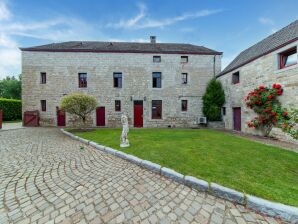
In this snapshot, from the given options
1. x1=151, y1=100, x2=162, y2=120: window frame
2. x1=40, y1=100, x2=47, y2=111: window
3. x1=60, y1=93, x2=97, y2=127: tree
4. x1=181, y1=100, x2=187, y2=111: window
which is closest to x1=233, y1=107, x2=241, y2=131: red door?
x1=181, y1=100, x2=187, y2=111: window

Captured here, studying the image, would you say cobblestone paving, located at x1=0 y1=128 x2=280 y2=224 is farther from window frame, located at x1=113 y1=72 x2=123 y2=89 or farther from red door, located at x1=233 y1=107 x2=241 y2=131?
window frame, located at x1=113 y1=72 x2=123 y2=89

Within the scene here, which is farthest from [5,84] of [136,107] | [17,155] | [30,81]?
[17,155]

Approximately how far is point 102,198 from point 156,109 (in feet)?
41.0

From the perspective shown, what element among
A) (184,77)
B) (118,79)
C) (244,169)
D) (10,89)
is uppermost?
(10,89)

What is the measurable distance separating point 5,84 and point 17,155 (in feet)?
138

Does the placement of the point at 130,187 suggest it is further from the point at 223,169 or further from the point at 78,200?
the point at 223,169

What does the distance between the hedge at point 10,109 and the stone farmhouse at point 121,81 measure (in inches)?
337

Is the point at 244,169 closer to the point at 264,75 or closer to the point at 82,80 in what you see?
the point at 264,75

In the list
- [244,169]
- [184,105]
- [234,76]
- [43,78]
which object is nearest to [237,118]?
[234,76]

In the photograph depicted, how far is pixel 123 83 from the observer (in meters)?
14.7

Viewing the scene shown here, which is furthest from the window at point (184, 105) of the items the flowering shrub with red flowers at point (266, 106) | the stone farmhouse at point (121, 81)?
the flowering shrub with red flowers at point (266, 106)

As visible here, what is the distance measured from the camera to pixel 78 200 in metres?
2.64

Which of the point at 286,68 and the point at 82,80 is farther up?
the point at 82,80

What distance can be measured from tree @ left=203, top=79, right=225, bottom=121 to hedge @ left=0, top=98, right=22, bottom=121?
24.7m
